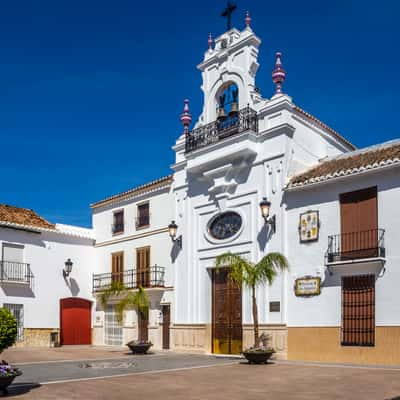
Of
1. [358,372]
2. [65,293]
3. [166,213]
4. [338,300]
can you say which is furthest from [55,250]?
[358,372]

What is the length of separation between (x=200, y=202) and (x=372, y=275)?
26.2ft

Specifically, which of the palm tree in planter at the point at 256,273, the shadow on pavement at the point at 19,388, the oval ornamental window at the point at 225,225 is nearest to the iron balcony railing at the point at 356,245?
the palm tree in planter at the point at 256,273

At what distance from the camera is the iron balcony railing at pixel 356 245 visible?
15789mm

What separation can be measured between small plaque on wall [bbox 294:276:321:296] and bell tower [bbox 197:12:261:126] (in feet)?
22.6

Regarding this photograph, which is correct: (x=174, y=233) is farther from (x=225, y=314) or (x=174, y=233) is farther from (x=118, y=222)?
(x=118, y=222)

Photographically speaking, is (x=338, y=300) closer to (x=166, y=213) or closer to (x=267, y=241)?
(x=267, y=241)

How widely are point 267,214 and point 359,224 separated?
324cm

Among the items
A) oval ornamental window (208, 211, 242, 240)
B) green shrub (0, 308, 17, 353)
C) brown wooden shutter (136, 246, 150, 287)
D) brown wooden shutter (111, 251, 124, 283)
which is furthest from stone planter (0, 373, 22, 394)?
brown wooden shutter (111, 251, 124, 283)

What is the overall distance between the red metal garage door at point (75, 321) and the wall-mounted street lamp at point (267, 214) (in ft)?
39.1

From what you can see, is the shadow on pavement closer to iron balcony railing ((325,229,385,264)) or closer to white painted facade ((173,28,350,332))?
white painted facade ((173,28,350,332))

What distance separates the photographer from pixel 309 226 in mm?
17656

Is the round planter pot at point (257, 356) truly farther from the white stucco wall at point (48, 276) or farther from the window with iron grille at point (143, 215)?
the white stucco wall at point (48, 276)

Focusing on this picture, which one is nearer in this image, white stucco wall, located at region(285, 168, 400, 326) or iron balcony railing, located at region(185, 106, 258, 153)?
white stucco wall, located at region(285, 168, 400, 326)

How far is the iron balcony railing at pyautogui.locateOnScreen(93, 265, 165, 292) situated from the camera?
76.5 feet
